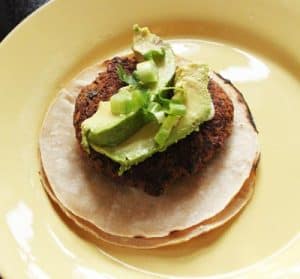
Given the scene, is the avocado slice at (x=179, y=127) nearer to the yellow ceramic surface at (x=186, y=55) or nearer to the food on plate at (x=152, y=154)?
the food on plate at (x=152, y=154)

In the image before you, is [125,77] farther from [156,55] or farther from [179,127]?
[179,127]

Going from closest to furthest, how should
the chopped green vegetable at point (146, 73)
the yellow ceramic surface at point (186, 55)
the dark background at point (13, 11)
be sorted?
the yellow ceramic surface at point (186, 55) → the chopped green vegetable at point (146, 73) → the dark background at point (13, 11)

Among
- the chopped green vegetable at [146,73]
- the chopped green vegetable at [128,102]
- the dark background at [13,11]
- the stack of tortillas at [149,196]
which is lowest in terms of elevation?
the stack of tortillas at [149,196]

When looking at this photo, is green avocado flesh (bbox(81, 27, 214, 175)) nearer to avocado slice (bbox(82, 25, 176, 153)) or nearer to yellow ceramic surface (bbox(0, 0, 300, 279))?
avocado slice (bbox(82, 25, 176, 153))

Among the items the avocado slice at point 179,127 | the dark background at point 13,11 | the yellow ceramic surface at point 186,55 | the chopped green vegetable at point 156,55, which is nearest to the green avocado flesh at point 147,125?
the avocado slice at point 179,127

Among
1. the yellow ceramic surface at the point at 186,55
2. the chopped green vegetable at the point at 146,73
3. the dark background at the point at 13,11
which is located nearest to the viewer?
the yellow ceramic surface at the point at 186,55

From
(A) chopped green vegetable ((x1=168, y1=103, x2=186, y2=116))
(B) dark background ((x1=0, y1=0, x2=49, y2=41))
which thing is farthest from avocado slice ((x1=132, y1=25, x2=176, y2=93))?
(B) dark background ((x1=0, y1=0, x2=49, y2=41))
